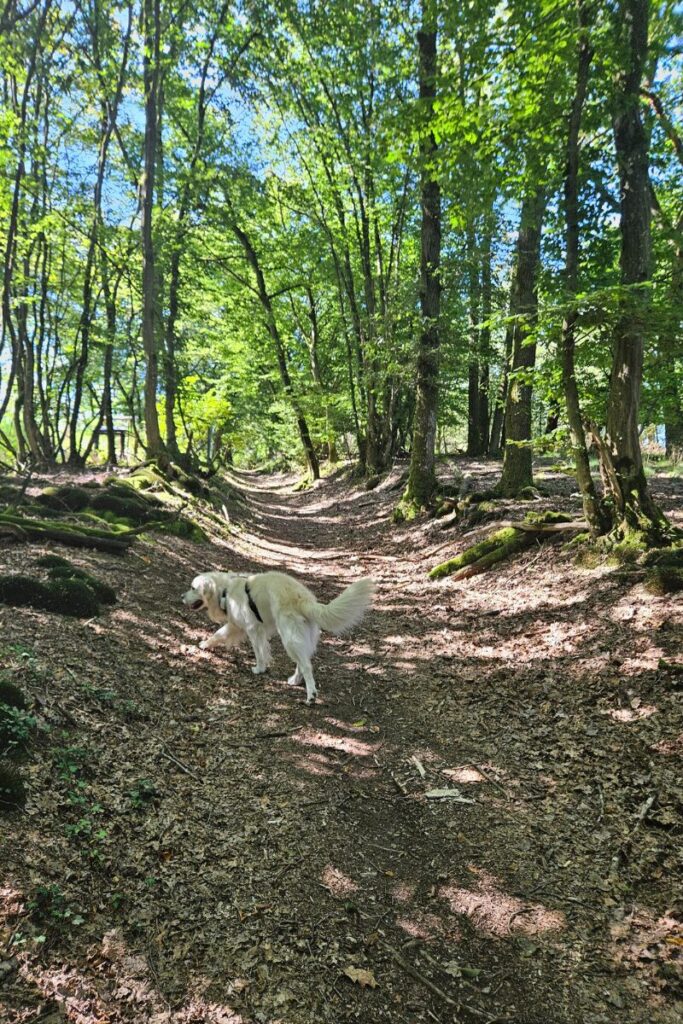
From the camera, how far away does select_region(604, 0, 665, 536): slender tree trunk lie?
22.0ft

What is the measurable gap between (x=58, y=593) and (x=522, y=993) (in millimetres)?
5240

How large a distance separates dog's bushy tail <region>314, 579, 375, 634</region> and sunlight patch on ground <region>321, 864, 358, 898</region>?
7.23ft

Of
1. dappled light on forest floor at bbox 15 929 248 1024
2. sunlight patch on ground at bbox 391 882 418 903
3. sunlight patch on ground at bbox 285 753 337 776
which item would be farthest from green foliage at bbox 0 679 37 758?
sunlight patch on ground at bbox 391 882 418 903

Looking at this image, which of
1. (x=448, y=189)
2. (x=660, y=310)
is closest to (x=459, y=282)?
(x=448, y=189)

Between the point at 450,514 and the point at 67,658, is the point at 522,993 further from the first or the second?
the point at 450,514

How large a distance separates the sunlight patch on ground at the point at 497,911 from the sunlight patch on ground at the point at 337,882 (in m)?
0.52

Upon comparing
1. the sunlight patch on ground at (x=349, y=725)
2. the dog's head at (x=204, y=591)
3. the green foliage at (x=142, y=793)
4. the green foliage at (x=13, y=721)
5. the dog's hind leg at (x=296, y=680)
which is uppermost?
the dog's head at (x=204, y=591)

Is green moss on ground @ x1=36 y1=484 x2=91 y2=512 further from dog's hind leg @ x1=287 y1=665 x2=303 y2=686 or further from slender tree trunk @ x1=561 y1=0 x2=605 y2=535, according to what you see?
slender tree trunk @ x1=561 y1=0 x2=605 y2=535

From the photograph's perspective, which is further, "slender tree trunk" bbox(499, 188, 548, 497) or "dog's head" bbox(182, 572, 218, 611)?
"slender tree trunk" bbox(499, 188, 548, 497)

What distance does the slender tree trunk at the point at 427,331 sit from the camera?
39.0ft

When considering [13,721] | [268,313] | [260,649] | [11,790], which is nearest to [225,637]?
[260,649]

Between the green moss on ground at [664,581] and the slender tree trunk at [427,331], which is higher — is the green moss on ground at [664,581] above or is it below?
below

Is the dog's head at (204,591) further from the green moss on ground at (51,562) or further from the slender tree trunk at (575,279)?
the slender tree trunk at (575,279)

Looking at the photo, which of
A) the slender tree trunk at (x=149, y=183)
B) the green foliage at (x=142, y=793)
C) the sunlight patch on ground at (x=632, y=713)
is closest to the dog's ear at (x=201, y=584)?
the green foliage at (x=142, y=793)
